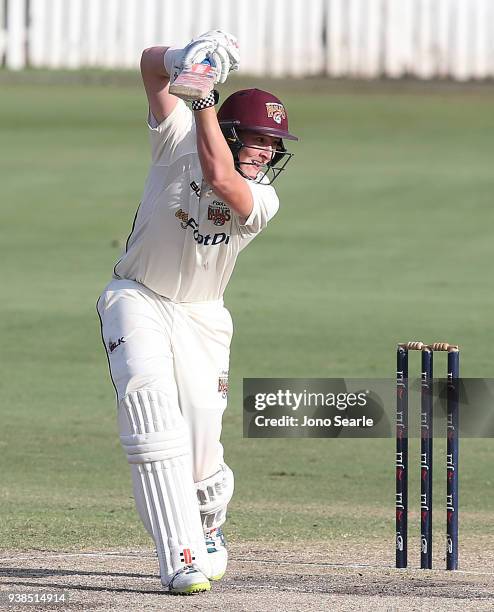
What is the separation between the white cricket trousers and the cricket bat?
0.83 meters

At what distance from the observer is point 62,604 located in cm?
522

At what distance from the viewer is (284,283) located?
54.4 ft

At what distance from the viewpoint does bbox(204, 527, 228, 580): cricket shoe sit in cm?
574

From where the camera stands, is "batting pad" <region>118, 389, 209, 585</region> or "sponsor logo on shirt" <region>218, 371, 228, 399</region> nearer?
"batting pad" <region>118, 389, 209, 585</region>

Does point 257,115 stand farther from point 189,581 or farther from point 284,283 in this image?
point 284,283

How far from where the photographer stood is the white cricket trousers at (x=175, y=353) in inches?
216

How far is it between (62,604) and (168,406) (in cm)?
79

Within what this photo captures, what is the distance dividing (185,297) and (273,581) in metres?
1.14

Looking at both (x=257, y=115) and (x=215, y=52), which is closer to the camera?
(x=215, y=52)

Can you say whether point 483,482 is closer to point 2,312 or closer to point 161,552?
point 161,552
